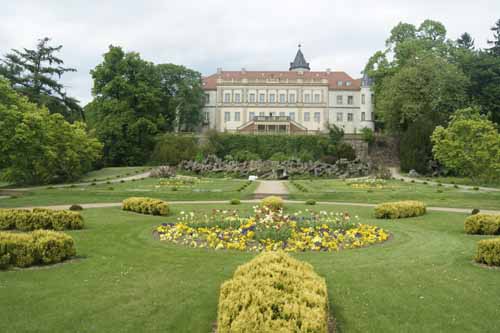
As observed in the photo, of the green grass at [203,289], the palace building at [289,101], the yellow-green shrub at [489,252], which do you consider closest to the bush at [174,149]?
the palace building at [289,101]

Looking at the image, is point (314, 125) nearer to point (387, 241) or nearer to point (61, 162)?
point (61, 162)

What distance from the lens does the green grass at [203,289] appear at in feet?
20.4

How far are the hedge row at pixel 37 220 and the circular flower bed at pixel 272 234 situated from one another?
2765mm

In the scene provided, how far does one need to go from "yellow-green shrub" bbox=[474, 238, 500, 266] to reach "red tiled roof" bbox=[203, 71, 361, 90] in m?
73.3

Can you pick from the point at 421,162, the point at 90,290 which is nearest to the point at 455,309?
the point at 90,290

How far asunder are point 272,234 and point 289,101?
7031 centimetres

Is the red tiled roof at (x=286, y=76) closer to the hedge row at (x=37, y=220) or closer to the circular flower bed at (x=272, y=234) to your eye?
the circular flower bed at (x=272, y=234)

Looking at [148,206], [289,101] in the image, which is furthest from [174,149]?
[148,206]

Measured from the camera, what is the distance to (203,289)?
758 cm

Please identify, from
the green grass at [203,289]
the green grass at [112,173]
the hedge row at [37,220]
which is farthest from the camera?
the green grass at [112,173]

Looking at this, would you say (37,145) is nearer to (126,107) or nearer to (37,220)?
(37,220)

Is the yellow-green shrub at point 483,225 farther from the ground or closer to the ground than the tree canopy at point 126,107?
closer to the ground

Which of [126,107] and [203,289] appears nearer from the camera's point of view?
[203,289]

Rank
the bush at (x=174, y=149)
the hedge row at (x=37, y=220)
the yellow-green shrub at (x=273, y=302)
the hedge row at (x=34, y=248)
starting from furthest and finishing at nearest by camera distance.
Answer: the bush at (x=174, y=149), the hedge row at (x=37, y=220), the hedge row at (x=34, y=248), the yellow-green shrub at (x=273, y=302)
